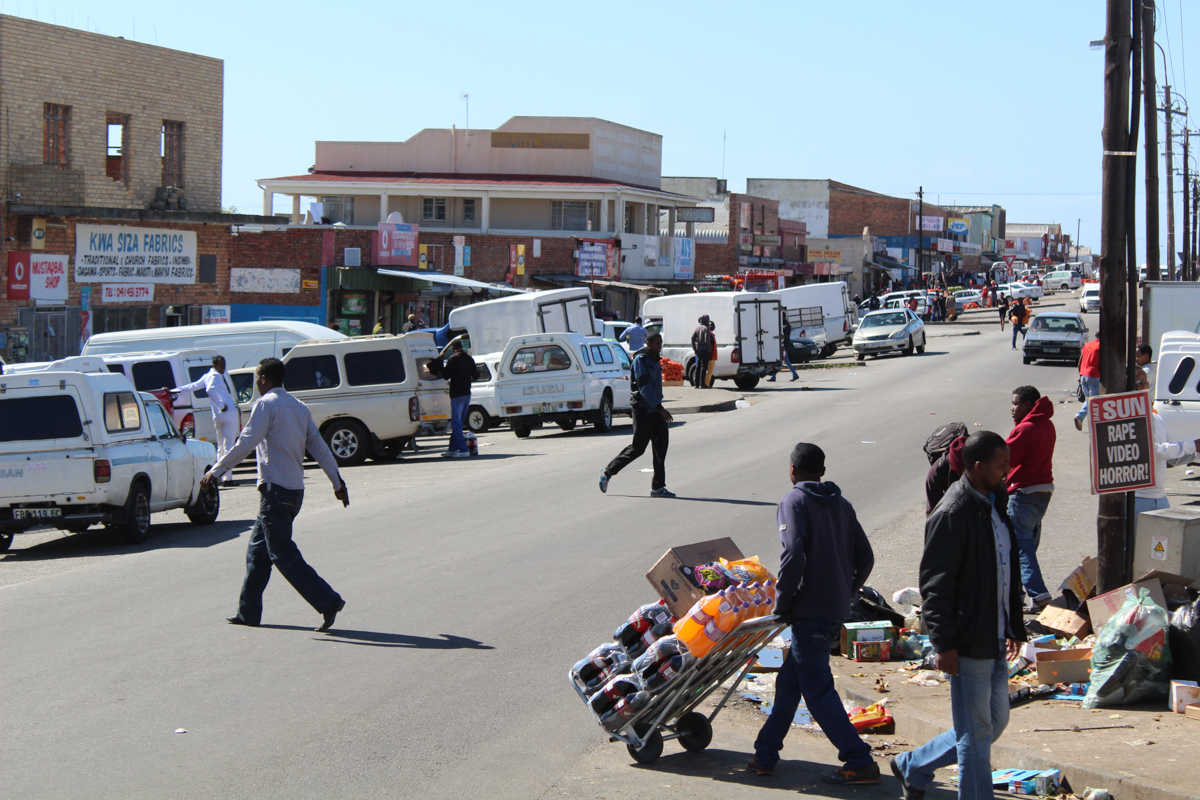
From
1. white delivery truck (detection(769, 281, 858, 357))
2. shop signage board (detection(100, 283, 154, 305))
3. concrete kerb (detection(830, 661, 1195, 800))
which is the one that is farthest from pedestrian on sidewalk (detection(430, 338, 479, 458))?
white delivery truck (detection(769, 281, 858, 357))

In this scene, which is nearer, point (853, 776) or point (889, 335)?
point (853, 776)

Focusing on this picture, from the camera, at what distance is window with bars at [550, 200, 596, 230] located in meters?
55.4

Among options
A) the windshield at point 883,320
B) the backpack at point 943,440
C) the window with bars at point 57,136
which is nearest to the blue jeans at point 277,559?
the backpack at point 943,440

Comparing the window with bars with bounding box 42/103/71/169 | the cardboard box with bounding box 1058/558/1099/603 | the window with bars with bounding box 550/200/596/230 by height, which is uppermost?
the window with bars with bounding box 550/200/596/230

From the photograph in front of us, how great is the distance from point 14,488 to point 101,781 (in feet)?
25.9

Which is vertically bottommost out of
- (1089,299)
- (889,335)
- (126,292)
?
(889,335)

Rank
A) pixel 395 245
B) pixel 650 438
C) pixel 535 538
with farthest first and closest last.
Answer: pixel 395 245, pixel 650 438, pixel 535 538

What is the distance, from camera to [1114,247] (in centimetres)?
838

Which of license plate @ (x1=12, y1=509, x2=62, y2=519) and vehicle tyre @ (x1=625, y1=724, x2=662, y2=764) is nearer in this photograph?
vehicle tyre @ (x1=625, y1=724, x2=662, y2=764)

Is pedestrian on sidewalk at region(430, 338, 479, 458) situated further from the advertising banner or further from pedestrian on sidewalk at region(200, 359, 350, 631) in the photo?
Answer: the advertising banner

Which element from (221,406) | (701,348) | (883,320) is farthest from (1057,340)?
(221,406)

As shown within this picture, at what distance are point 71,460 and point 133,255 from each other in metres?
17.7

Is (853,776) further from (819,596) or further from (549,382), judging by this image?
(549,382)

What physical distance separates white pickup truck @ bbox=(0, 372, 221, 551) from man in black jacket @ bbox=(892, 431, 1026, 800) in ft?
29.2
